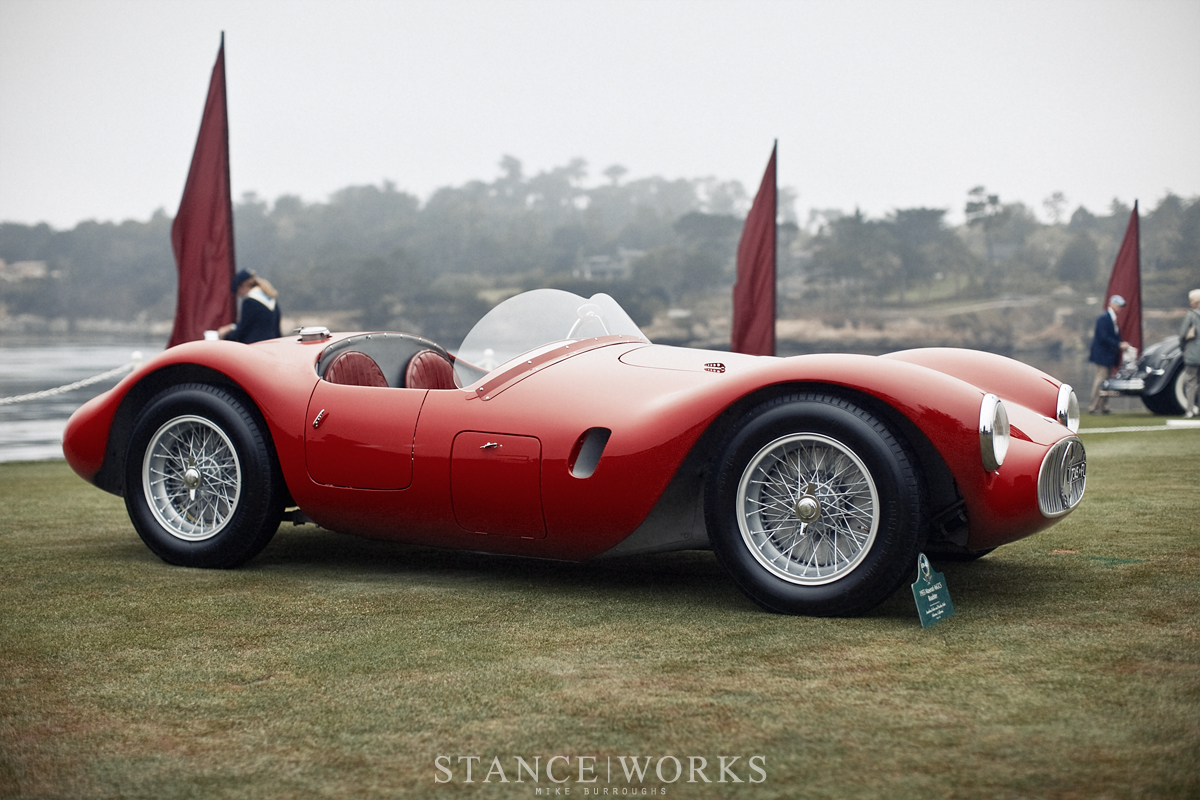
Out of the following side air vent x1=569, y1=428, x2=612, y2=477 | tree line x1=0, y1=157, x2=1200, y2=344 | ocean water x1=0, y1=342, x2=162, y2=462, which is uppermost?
tree line x1=0, y1=157, x2=1200, y2=344

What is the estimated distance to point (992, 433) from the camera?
3428 mm

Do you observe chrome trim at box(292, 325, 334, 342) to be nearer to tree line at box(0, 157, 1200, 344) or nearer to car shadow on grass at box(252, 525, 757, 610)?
car shadow on grass at box(252, 525, 757, 610)

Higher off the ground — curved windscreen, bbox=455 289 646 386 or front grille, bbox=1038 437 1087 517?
curved windscreen, bbox=455 289 646 386

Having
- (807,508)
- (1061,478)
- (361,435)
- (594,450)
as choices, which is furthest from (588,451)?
(1061,478)

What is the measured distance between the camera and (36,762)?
240 centimetres

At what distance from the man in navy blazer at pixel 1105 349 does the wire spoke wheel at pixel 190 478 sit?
13.8 meters

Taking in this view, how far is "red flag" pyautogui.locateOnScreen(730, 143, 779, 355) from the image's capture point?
534 inches

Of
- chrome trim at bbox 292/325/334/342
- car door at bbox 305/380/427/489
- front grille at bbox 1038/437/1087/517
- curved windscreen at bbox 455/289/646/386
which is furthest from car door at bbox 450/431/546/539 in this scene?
front grille at bbox 1038/437/1087/517

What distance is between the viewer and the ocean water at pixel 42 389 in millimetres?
14166

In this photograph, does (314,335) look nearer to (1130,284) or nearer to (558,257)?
(1130,284)

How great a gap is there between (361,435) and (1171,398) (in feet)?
44.2

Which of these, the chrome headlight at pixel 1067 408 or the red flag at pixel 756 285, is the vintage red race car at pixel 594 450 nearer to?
the chrome headlight at pixel 1067 408

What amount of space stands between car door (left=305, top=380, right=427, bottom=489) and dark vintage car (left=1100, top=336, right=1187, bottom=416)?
12.9m

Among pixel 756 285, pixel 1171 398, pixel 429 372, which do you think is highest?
pixel 756 285
